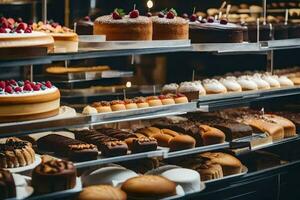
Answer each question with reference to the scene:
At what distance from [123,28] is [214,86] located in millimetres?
1137

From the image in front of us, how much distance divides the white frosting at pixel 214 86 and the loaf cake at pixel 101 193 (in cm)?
150

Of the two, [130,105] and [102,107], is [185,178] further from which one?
[102,107]

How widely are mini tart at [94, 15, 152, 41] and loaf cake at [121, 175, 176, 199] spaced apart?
3.32 feet

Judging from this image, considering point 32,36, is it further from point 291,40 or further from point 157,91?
point 291,40

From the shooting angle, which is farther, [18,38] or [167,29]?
[167,29]

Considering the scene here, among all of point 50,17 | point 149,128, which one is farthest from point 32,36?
point 50,17

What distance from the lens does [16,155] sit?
3678 millimetres

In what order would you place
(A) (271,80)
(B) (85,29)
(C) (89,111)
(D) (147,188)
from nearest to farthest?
(D) (147,188)
(C) (89,111)
(B) (85,29)
(A) (271,80)

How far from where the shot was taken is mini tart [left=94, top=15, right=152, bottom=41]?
Result: 13.8 feet

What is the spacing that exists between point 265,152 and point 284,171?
0.37 m

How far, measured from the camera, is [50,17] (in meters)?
7.56

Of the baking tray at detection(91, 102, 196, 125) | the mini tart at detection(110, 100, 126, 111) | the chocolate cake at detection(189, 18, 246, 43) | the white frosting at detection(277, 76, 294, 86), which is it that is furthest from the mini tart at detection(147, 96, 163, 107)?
the white frosting at detection(277, 76, 294, 86)

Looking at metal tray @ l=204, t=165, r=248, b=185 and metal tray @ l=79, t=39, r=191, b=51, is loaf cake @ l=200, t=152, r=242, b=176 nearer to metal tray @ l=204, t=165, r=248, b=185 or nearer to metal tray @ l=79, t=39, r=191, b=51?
metal tray @ l=204, t=165, r=248, b=185

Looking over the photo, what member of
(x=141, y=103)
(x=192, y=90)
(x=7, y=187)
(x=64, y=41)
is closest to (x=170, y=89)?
(x=192, y=90)
